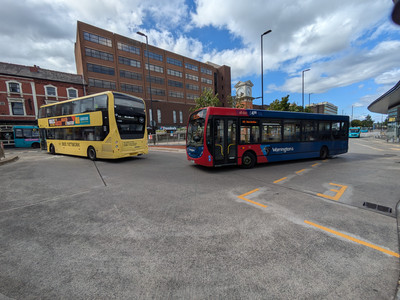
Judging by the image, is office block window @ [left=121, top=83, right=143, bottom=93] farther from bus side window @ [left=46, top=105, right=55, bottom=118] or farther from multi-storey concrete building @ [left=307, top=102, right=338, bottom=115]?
multi-storey concrete building @ [left=307, top=102, right=338, bottom=115]

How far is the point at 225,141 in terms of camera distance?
320 inches

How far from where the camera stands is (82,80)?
3428 centimetres

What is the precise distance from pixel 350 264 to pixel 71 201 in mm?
5971

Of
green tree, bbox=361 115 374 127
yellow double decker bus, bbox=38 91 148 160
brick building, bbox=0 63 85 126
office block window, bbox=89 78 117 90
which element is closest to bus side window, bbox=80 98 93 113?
yellow double decker bus, bbox=38 91 148 160

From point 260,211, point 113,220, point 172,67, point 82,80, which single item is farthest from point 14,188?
point 172,67

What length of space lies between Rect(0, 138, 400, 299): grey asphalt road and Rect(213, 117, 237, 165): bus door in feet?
8.81

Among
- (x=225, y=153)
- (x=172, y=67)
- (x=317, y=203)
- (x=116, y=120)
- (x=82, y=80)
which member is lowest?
(x=317, y=203)

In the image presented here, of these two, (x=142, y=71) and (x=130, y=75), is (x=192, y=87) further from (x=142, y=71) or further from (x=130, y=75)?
(x=130, y=75)

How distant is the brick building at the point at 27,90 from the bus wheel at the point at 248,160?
35974 millimetres

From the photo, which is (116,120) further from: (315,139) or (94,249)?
(315,139)

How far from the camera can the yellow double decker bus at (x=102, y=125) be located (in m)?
10.4

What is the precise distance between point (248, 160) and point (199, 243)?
6523 millimetres

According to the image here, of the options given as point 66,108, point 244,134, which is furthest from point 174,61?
point 244,134

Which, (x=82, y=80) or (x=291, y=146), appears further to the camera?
(x=82, y=80)
